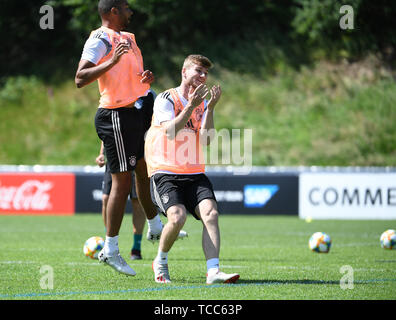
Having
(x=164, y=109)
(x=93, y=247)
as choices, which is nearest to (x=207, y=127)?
(x=164, y=109)

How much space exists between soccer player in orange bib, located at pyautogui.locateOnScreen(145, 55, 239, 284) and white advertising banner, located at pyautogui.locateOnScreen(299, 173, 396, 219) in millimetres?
11304

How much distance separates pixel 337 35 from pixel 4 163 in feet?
43.7

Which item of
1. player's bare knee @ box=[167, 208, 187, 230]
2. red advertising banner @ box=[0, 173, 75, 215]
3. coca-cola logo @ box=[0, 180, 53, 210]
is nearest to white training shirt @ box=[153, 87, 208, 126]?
player's bare knee @ box=[167, 208, 187, 230]

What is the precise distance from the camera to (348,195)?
17.7 metres

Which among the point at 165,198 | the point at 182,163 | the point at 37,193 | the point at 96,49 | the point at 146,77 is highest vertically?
the point at 96,49

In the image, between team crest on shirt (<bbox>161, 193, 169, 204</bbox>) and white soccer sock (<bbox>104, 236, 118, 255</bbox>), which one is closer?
team crest on shirt (<bbox>161, 193, 169, 204</bbox>)

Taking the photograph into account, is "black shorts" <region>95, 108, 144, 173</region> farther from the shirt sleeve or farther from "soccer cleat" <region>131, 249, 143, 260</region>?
"soccer cleat" <region>131, 249, 143, 260</region>

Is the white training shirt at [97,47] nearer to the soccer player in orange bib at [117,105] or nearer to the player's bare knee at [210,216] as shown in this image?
the soccer player in orange bib at [117,105]

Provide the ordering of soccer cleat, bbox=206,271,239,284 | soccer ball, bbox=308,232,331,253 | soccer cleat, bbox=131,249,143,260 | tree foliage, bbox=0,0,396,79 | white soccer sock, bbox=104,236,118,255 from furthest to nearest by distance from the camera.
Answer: tree foliage, bbox=0,0,396,79
soccer ball, bbox=308,232,331,253
soccer cleat, bbox=131,249,143,260
white soccer sock, bbox=104,236,118,255
soccer cleat, bbox=206,271,239,284

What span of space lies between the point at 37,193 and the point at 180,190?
13.3 m

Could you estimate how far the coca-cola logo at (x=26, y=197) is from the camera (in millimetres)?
19250

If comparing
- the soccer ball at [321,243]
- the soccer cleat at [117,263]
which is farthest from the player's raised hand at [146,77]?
the soccer ball at [321,243]

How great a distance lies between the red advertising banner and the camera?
19172 millimetres

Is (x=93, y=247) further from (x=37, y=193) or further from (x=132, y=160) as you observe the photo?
(x=37, y=193)
